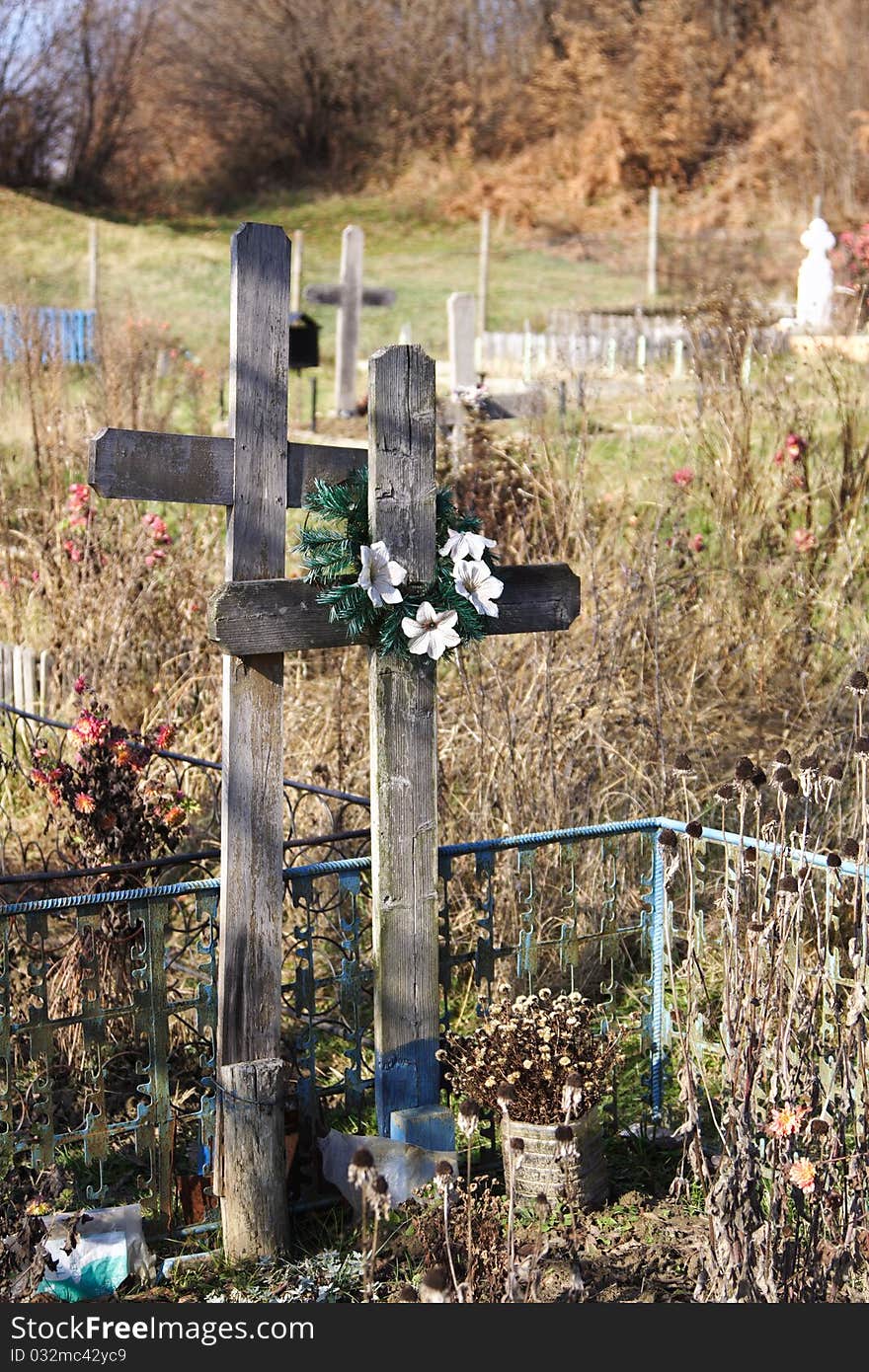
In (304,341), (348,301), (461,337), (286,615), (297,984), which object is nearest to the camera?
(286,615)

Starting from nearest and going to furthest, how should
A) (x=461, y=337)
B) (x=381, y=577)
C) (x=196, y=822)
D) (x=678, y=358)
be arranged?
(x=381, y=577), (x=196, y=822), (x=461, y=337), (x=678, y=358)

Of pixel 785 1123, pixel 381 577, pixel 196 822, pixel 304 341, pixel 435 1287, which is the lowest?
pixel 435 1287

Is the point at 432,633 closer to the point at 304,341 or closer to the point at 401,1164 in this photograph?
the point at 401,1164

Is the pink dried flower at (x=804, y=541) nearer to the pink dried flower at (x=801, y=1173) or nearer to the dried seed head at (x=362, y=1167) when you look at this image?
the pink dried flower at (x=801, y=1173)

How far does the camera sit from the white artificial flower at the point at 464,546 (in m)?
3.24

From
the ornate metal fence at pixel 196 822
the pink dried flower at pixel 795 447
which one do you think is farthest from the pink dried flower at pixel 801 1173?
the pink dried flower at pixel 795 447

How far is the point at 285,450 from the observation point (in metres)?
3.07

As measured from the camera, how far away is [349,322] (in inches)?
495

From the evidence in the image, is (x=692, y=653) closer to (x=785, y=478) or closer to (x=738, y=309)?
(x=785, y=478)

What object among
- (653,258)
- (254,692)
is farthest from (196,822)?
(653,258)

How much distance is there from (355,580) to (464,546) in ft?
0.85

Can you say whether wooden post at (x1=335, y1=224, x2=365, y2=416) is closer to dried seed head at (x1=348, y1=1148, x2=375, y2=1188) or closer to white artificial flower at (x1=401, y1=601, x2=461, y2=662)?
white artificial flower at (x1=401, y1=601, x2=461, y2=662)

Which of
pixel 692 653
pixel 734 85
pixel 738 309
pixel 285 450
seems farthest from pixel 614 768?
pixel 734 85

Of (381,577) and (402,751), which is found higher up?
(381,577)
